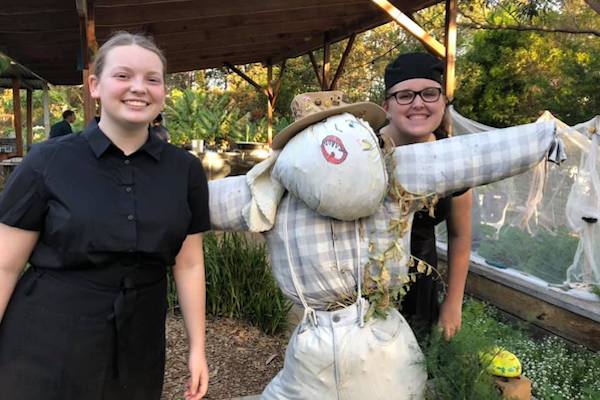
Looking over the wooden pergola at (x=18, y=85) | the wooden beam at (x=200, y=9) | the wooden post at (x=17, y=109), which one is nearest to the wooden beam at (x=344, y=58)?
the wooden beam at (x=200, y=9)

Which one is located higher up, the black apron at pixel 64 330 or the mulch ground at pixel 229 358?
the black apron at pixel 64 330

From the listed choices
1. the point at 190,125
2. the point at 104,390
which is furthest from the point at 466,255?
the point at 190,125

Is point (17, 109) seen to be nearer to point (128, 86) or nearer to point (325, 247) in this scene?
point (128, 86)

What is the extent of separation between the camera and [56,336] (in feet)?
4.39

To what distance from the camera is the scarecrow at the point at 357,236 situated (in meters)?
1.53

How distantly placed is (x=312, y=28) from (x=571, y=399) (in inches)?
228

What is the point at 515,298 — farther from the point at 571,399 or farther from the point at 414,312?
the point at 414,312

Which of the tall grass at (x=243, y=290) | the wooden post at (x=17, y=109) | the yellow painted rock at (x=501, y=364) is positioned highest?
the wooden post at (x=17, y=109)

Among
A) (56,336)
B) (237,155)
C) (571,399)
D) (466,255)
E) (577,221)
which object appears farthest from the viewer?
(237,155)

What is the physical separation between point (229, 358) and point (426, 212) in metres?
1.85

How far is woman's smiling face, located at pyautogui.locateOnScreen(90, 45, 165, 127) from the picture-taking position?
133 centimetres

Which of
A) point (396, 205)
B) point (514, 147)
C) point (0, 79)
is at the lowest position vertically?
point (396, 205)

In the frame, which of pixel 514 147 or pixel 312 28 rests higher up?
pixel 312 28

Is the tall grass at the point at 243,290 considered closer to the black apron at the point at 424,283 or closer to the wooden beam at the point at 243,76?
the black apron at the point at 424,283
